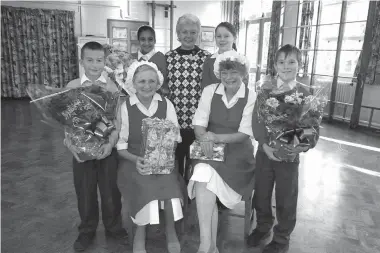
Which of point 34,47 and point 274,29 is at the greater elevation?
point 274,29

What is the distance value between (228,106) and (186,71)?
0.57 m

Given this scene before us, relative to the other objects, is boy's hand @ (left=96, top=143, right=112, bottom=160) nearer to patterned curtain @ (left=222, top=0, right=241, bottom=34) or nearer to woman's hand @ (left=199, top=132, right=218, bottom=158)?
woman's hand @ (left=199, top=132, right=218, bottom=158)

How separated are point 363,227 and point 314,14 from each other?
563 centimetres

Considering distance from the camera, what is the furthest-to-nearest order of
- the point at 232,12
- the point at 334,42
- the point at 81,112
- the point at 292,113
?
the point at 232,12, the point at 334,42, the point at 81,112, the point at 292,113

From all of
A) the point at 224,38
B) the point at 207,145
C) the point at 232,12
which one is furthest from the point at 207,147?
the point at 232,12

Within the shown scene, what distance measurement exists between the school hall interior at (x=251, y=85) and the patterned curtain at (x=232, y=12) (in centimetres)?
3

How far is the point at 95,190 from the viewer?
2189mm

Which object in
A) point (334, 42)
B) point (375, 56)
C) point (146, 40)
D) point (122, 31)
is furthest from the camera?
point (122, 31)

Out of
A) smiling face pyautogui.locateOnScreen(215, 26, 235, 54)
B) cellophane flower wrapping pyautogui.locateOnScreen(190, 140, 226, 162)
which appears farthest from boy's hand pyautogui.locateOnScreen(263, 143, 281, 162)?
smiling face pyautogui.locateOnScreen(215, 26, 235, 54)

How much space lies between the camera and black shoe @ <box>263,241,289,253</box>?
2117 millimetres

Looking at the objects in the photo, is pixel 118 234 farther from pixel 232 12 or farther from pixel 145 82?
pixel 232 12

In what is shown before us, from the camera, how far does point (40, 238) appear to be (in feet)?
7.47

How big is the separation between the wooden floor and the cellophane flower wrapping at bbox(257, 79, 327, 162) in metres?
0.92

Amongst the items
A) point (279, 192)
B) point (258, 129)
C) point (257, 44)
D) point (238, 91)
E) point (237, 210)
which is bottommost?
point (237, 210)
